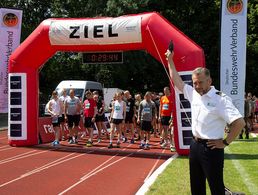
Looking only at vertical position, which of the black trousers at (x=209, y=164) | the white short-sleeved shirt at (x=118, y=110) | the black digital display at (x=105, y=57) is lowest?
the black trousers at (x=209, y=164)

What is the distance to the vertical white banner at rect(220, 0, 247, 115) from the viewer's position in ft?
49.0

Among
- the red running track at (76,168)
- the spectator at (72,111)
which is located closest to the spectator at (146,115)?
the red running track at (76,168)

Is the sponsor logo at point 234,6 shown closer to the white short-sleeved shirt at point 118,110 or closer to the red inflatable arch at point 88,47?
the red inflatable arch at point 88,47

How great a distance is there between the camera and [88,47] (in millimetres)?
14242

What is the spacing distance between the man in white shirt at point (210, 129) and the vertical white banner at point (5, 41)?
14.6 meters

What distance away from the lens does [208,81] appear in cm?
491

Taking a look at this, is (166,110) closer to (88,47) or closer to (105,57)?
(105,57)

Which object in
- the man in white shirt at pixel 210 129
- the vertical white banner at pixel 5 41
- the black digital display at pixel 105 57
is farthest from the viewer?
the vertical white banner at pixel 5 41

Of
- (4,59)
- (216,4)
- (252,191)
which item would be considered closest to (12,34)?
(4,59)

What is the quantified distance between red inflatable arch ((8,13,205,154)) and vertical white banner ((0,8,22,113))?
3920 mm

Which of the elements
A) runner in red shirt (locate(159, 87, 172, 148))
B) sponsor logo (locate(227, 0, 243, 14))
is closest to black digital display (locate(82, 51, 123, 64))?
runner in red shirt (locate(159, 87, 172, 148))

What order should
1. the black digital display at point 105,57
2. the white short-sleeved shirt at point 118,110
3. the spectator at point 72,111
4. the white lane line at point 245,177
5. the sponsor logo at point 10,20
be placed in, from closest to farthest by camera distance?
the white lane line at point 245,177, the black digital display at point 105,57, the white short-sleeved shirt at point 118,110, the spectator at point 72,111, the sponsor logo at point 10,20

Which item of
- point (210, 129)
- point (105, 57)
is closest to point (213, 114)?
point (210, 129)

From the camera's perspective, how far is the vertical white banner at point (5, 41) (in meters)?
18.4
